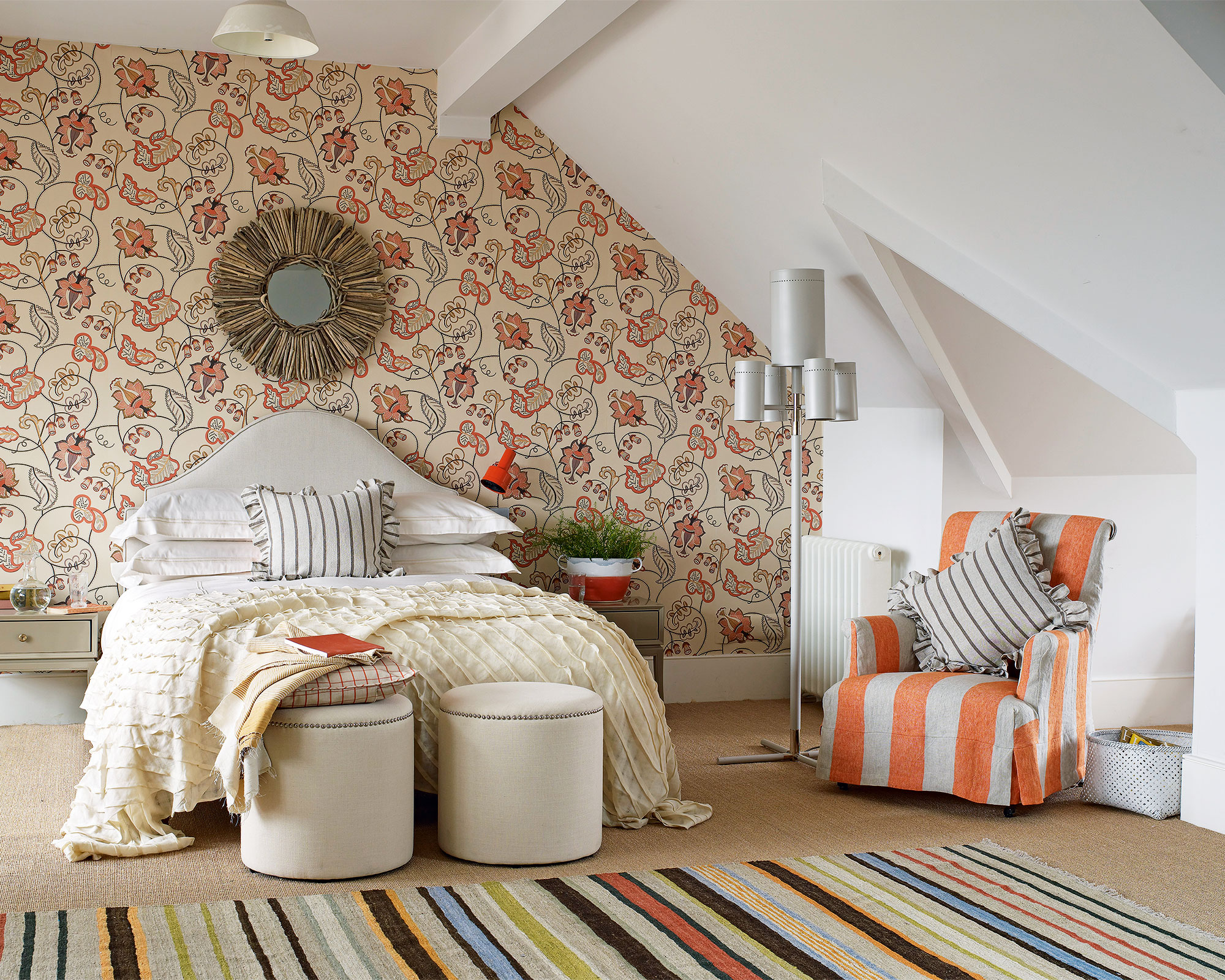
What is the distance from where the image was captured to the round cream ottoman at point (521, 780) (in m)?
2.67

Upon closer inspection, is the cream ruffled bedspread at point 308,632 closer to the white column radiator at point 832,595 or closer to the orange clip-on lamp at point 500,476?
the orange clip-on lamp at point 500,476

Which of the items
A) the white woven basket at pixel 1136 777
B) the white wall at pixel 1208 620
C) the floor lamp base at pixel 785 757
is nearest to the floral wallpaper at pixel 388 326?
the floor lamp base at pixel 785 757

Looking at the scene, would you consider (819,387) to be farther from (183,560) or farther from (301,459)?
(183,560)

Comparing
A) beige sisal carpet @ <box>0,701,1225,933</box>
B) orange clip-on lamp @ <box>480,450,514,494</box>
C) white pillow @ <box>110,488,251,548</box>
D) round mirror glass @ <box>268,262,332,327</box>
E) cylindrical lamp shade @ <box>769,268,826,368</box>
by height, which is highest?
round mirror glass @ <box>268,262,332,327</box>

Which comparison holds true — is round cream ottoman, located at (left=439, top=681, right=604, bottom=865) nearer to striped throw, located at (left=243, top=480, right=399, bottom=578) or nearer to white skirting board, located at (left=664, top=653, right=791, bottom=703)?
striped throw, located at (left=243, top=480, right=399, bottom=578)

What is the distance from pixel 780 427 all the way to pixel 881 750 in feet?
7.00

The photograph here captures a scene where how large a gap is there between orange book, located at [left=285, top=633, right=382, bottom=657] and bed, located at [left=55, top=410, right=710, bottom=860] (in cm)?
21

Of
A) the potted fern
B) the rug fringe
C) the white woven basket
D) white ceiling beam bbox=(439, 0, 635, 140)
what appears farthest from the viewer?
the potted fern

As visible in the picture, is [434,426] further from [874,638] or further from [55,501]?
[874,638]

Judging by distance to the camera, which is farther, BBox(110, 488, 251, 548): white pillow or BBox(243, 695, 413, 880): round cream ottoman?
BBox(110, 488, 251, 548): white pillow

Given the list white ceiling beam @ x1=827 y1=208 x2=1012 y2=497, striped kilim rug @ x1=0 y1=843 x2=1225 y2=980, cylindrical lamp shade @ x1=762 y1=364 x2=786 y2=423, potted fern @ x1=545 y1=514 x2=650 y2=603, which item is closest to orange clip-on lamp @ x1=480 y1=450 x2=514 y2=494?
potted fern @ x1=545 y1=514 x2=650 y2=603

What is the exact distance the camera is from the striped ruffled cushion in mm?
3367

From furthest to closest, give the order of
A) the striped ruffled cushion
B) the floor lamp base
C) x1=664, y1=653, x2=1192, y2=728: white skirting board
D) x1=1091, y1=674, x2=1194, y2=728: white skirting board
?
x1=664, y1=653, x2=1192, y2=728: white skirting board
x1=1091, y1=674, x2=1194, y2=728: white skirting board
the floor lamp base
the striped ruffled cushion

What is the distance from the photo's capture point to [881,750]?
331cm
